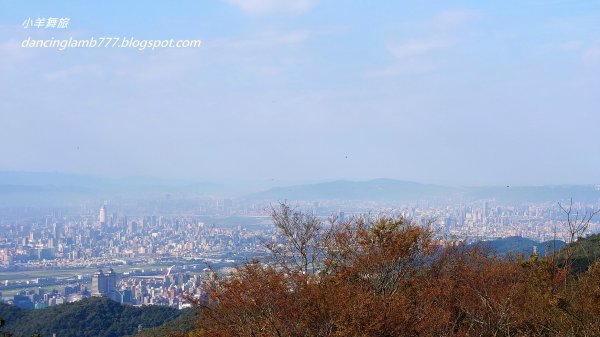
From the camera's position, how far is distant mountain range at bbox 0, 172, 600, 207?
6512 cm

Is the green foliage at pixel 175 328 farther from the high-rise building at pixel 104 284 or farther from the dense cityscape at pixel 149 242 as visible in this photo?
the high-rise building at pixel 104 284

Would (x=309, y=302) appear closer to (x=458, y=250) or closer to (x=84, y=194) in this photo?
(x=458, y=250)

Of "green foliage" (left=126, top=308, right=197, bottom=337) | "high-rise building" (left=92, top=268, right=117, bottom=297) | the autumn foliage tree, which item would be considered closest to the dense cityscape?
"high-rise building" (left=92, top=268, right=117, bottom=297)

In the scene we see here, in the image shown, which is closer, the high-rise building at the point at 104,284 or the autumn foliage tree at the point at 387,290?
the autumn foliage tree at the point at 387,290

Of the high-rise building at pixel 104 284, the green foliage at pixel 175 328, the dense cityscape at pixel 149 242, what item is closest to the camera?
the green foliage at pixel 175 328

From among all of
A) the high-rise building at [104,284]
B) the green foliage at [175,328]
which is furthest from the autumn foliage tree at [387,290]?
the high-rise building at [104,284]

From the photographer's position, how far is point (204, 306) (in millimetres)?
8281

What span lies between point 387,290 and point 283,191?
73.8m

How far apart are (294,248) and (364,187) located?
70.9m

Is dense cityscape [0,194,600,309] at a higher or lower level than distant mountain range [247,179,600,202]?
lower

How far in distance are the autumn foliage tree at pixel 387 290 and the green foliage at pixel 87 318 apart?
11705 millimetres

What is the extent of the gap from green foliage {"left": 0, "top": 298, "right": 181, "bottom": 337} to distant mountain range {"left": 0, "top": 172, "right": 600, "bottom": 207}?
124 ft

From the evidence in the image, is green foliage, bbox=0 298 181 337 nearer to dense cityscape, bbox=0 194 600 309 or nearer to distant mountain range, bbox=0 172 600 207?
dense cityscape, bbox=0 194 600 309

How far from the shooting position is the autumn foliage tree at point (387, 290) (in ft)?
22.6
